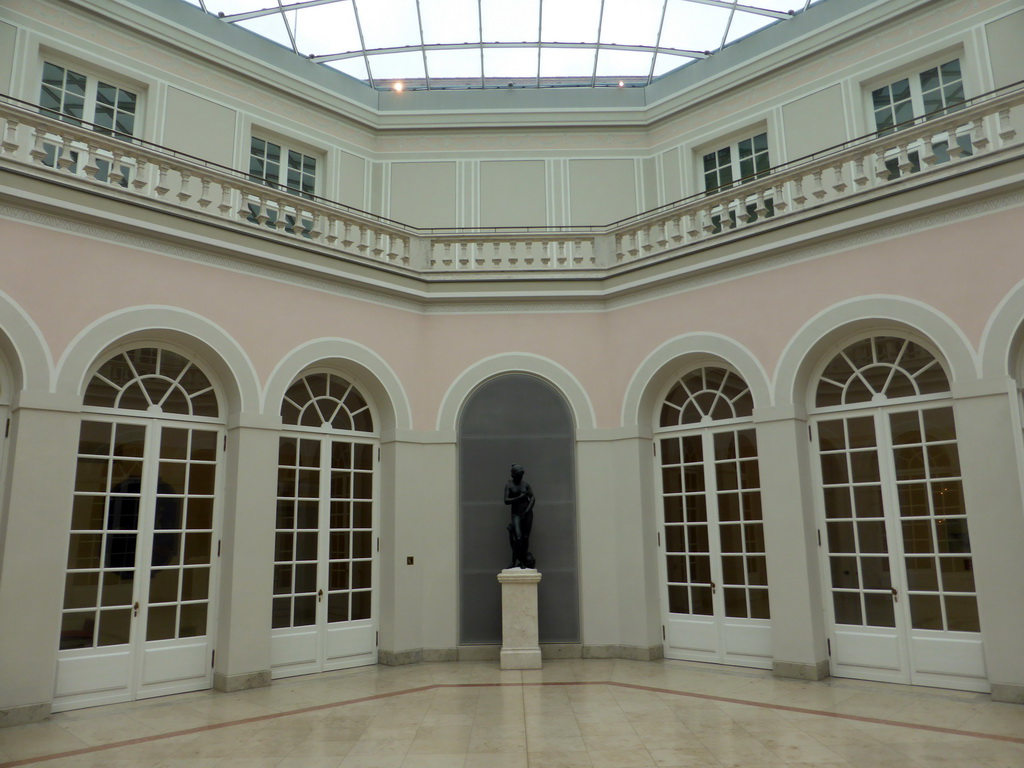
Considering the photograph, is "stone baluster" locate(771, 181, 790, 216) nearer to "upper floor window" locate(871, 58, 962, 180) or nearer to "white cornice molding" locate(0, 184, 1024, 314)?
"white cornice molding" locate(0, 184, 1024, 314)

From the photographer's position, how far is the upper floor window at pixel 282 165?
11859 mm

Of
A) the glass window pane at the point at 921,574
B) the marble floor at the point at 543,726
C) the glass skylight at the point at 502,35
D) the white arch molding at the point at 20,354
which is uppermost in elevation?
the glass skylight at the point at 502,35

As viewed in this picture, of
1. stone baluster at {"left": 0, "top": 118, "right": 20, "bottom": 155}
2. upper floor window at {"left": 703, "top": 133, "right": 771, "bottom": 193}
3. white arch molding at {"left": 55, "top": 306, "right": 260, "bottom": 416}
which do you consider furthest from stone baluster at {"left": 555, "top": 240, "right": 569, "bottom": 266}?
stone baluster at {"left": 0, "top": 118, "right": 20, "bottom": 155}

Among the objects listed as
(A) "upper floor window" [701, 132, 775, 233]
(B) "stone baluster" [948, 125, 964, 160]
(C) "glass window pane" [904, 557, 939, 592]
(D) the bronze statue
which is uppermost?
(A) "upper floor window" [701, 132, 775, 233]

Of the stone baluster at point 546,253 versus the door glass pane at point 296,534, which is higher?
the stone baluster at point 546,253

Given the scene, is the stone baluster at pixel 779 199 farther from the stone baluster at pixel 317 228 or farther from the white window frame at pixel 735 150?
the stone baluster at pixel 317 228

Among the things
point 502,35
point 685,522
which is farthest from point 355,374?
point 502,35

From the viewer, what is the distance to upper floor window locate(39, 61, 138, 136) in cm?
1000

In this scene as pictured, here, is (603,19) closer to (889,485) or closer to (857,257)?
(857,257)

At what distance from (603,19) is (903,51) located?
469cm

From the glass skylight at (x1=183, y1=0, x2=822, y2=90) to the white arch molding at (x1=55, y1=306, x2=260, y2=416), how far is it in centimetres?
594

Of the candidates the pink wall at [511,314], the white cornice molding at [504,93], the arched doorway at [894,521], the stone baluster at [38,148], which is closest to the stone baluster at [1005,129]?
the pink wall at [511,314]

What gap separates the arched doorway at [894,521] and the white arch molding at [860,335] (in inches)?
6.2

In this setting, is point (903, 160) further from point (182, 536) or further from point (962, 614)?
point (182, 536)
